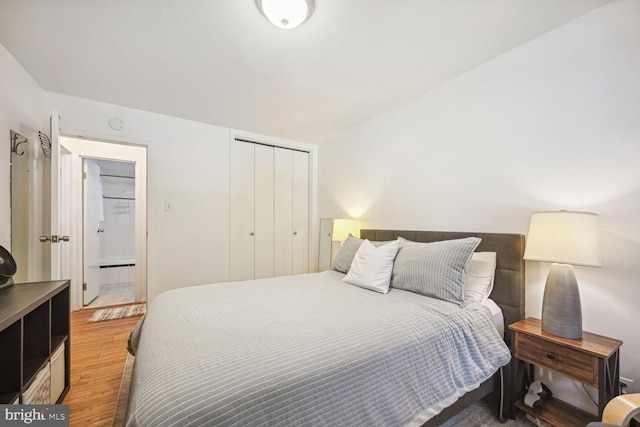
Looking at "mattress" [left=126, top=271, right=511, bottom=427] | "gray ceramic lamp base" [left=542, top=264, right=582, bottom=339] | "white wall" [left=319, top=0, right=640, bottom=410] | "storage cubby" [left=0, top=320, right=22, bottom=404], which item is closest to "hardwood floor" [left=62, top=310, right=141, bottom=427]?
"storage cubby" [left=0, top=320, right=22, bottom=404]

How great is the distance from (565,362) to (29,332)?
2938 millimetres

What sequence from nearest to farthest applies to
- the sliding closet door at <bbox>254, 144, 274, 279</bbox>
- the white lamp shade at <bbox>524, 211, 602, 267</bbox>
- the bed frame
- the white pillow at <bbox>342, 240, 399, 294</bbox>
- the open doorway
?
the white lamp shade at <bbox>524, 211, 602, 267</bbox>, the bed frame, the white pillow at <bbox>342, 240, 399, 294</bbox>, the sliding closet door at <bbox>254, 144, 274, 279</bbox>, the open doorway

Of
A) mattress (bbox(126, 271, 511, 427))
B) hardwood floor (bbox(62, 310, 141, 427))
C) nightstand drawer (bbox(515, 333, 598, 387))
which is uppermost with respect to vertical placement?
mattress (bbox(126, 271, 511, 427))

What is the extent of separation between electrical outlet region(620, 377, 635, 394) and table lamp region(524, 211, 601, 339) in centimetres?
35

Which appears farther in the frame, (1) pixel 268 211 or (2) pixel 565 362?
(1) pixel 268 211

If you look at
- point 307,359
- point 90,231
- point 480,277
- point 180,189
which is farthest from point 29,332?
point 480,277

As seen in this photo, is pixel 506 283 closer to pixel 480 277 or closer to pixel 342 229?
pixel 480 277

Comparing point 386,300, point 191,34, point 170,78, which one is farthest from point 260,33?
point 386,300

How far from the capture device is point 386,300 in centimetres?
166

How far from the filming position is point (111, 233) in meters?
5.19

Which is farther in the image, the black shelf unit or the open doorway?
the open doorway

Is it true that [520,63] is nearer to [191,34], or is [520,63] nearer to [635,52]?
[635,52]

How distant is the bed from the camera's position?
2.69 feet

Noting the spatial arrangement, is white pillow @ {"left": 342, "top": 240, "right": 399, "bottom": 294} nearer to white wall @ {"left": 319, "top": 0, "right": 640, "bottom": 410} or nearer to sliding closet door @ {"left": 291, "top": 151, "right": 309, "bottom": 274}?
white wall @ {"left": 319, "top": 0, "right": 640, "bottom": 410}
